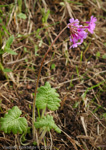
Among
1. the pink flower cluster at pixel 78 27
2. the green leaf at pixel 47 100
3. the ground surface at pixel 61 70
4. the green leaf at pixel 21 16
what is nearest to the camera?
the pink flower cluster at pixel 78 27

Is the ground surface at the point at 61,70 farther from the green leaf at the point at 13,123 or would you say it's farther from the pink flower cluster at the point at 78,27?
the pink flower cluster at the point at 78,27

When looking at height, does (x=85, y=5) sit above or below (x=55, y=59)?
above

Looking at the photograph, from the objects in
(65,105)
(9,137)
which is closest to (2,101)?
(9,137)

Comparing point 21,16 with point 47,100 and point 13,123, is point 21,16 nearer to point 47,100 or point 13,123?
point 47,100

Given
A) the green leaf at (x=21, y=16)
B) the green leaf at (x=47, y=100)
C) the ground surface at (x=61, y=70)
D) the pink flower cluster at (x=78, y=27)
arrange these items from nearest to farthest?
1. the pink flower cluster at (x=78, y=27)
2. the green leaf at (x=47, y=100)
3. the ground surface at (x=61, y=70)
4. the green leaf at (x=21, y=16)

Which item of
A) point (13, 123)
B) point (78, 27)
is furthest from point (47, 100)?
point (78, 27)

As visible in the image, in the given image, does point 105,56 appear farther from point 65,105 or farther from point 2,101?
point 2,101

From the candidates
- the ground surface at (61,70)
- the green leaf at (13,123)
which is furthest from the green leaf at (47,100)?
the ground surface at (61,70)
